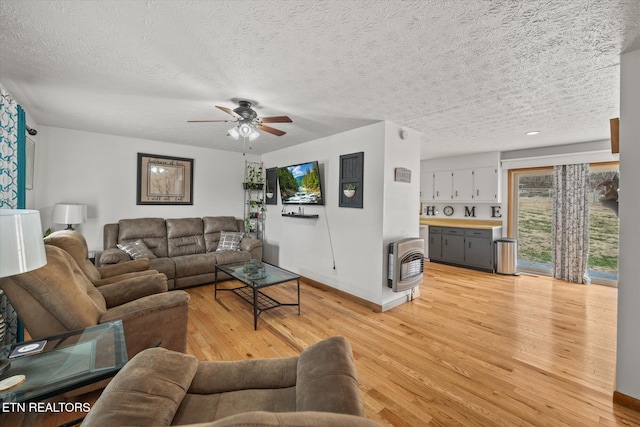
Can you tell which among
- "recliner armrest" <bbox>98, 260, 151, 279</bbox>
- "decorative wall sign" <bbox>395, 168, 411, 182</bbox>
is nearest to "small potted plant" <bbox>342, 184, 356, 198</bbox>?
"decorative wall sign" <bbox>395, 168, 411, 182</bbox>

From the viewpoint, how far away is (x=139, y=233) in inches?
170

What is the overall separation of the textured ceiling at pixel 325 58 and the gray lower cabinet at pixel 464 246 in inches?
105

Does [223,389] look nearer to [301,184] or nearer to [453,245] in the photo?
[301,184]

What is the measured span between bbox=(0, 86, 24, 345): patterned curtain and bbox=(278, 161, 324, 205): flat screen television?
323cm

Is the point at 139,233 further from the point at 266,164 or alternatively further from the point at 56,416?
the point at 56,416

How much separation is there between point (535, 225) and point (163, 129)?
6866 millimetres

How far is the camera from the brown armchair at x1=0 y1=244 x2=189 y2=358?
156 centimetres

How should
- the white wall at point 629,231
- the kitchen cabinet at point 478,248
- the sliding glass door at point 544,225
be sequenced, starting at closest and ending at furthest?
the white wall at point 629,231 → the sliding glass door at point 544,225 → the kitchen cabinet at point 478,248

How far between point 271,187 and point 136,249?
2.56 meters

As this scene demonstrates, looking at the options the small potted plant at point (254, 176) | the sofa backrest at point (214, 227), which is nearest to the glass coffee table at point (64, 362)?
the sofa backrest at point (214, 227)

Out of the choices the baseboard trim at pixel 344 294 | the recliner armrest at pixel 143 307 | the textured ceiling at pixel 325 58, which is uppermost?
the textured ceiling at pixel 325 58

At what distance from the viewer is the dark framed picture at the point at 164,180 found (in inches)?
182

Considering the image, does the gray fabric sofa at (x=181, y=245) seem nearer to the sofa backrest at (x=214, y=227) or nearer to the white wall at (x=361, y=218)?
the sofa backrest at (x=214, y=227)

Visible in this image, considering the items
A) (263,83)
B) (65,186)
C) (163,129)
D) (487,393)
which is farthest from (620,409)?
(65,186)
